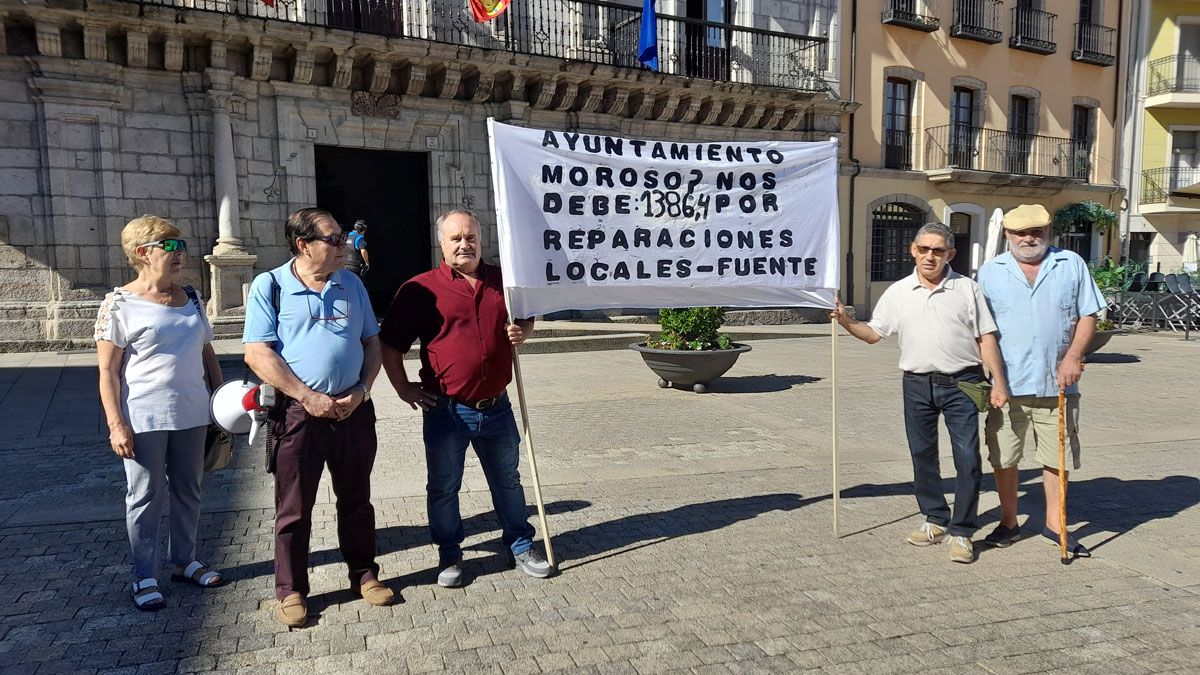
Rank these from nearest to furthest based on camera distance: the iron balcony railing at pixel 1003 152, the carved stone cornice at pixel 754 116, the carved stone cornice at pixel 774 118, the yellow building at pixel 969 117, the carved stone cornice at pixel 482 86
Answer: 1. the carved stone cornice at pixel 482 86
2. the carved stone cornice at pixel 754 116
3. the carved stone cornice at pixel 774 118
4. the yellow building at pixel 969 117
5. the iron balcony railing at pixel 1003 152

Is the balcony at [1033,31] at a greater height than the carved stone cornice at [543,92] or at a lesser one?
greater

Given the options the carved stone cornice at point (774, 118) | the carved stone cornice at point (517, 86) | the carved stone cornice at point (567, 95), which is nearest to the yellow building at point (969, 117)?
A: the carved stone cornice at point (774, 118)

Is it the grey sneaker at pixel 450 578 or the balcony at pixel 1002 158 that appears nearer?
the grey sneaker at pixel 450 578

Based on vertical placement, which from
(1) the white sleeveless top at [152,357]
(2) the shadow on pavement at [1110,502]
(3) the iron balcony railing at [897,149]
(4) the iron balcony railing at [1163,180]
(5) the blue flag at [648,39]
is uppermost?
(5) the blue flag at [648,39]

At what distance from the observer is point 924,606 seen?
354 cm

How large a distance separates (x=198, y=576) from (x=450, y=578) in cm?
112

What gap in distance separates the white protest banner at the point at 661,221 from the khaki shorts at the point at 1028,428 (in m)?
1.09

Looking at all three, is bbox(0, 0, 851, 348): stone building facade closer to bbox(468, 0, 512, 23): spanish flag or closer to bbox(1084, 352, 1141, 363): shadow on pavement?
bbox(468, 0, 512, 23): spanish flag

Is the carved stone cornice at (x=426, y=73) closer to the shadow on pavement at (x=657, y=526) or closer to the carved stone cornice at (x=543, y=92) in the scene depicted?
the carved stone cornice at (x=543, y=92)

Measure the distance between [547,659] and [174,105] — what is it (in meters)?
13.0

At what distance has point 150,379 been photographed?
11.4 feet

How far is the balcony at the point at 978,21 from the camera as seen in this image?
21.4m

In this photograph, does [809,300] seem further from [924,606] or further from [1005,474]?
[924,606]

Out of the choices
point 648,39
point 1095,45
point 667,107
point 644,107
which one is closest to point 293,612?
point 648,39
